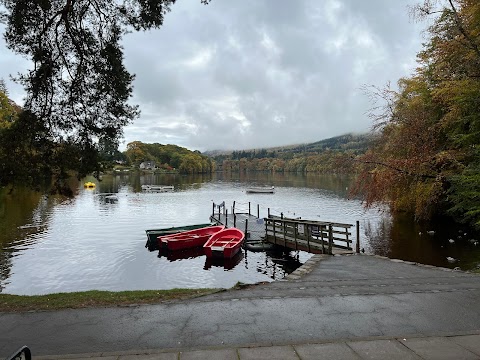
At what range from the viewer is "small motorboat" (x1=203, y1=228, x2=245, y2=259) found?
21797mm

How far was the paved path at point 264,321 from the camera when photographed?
5.88 metres

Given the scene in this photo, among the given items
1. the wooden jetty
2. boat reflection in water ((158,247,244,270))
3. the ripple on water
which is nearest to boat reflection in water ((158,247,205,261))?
boat reflection in water ((158,247,244,270))

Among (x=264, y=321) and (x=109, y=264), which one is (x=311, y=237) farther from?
(x=264, y=321)

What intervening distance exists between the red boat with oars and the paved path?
15959mm

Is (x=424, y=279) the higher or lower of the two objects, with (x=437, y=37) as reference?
lower

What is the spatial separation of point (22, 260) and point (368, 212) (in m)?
35.5

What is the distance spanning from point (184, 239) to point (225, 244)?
159 inches

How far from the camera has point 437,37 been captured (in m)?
20.7

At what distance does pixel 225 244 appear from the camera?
2252 centimetres

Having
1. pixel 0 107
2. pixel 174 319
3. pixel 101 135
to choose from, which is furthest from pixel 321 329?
pixel 0 107

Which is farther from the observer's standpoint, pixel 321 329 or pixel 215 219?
pixel 215 219

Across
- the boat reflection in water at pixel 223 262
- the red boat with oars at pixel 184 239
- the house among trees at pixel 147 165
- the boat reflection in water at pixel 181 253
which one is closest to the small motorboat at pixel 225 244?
the boat reflection in water at pixel 223 262

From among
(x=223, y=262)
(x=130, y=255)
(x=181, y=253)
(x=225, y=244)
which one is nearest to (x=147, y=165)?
(x=130, y=255)

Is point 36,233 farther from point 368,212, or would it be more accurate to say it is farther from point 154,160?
point 154,160
